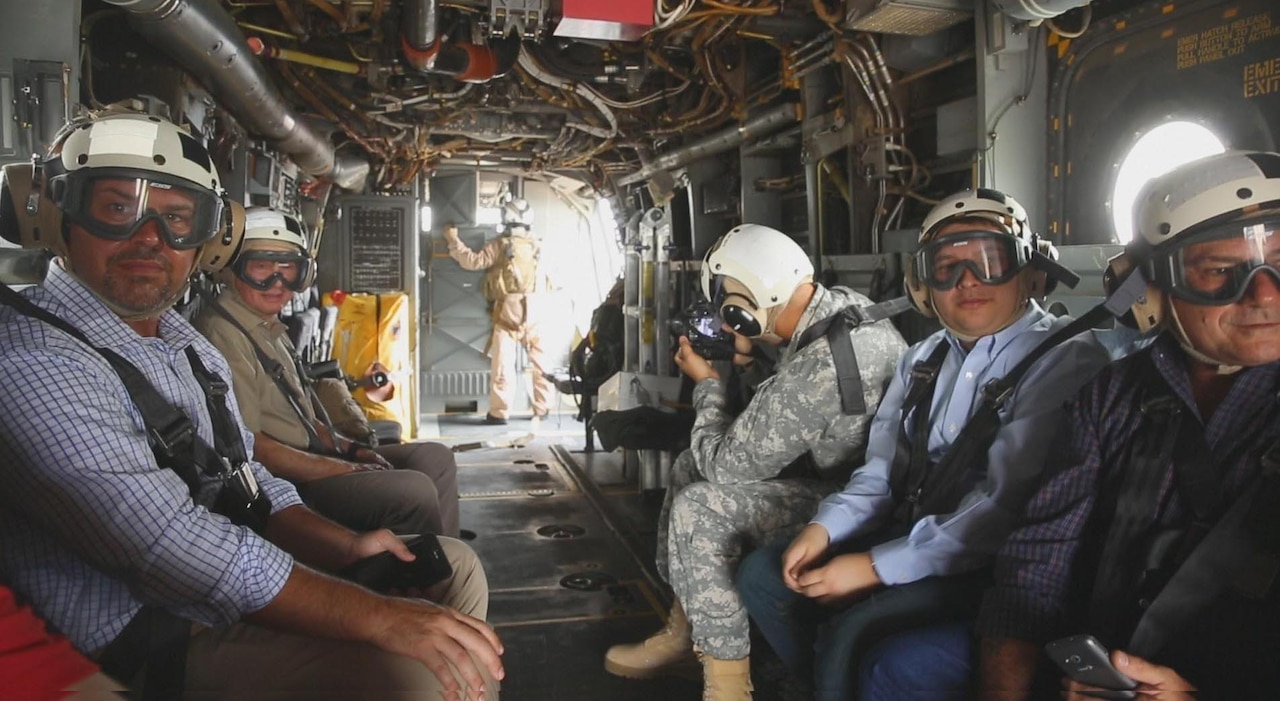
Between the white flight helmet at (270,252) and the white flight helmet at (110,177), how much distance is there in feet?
4.47

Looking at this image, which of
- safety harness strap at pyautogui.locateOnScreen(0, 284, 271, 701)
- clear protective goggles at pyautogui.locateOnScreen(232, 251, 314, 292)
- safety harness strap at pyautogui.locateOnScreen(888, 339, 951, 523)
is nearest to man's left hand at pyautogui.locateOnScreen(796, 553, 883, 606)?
safety harness strap at pyautogui.locateOnScreen(888, 339, 951, 523)

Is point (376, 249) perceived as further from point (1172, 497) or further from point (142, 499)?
point (1172, 497)

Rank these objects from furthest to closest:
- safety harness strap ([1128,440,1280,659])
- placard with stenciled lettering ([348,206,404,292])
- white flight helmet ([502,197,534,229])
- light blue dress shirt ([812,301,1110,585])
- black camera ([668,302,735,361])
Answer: white flight helmet ([502,197,534,229])
placard with stenciled lettering ([348,206,404,292])
black camera ([668,302,735,361])
light blue dress shirt ([812,301,1110,585])
safety harness strap ([1128,440,1280,659])

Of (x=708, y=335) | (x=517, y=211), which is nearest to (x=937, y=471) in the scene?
(x=708, y=335)

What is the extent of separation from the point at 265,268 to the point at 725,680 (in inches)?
98.4

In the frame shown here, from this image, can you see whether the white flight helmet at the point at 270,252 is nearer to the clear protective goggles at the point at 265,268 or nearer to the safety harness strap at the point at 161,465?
the clear protective goggles at the point at 265,268

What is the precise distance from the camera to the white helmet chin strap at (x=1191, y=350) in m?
1.56

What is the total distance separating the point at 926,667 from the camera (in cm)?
187

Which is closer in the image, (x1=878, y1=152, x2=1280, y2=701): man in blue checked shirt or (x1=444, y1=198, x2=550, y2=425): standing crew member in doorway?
(x1=878, y1=152, x2=1280, y2=701): man in blue checked shirt

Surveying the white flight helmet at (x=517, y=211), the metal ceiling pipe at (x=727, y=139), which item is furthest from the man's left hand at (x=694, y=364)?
the white flight helmet at (x=517, y=211)

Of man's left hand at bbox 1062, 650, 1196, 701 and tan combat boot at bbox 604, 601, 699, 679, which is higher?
man's left hand at bbox 1062, 650, 1196, 701

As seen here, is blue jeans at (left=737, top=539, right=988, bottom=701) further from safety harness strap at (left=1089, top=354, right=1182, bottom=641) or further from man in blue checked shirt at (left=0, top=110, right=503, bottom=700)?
man in blue checked shirt at (left=0, top=110, right=503, bottom=700)

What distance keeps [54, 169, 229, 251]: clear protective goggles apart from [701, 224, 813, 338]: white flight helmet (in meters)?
1.76

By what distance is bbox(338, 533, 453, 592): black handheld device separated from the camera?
81.5 inches
